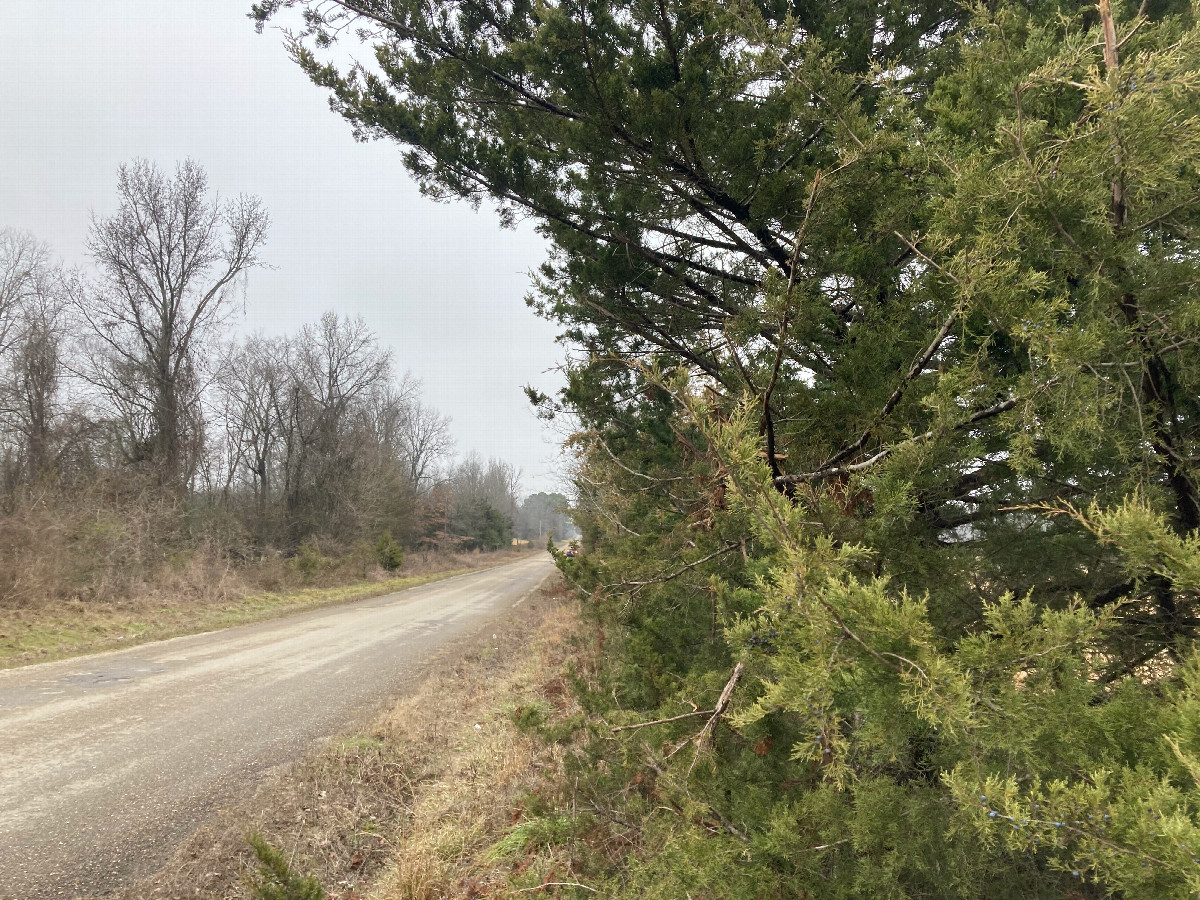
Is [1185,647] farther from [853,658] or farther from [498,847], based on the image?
[498,847]

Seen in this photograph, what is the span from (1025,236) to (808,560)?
1.19 meters

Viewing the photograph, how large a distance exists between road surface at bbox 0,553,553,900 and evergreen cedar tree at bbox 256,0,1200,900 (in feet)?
11.4

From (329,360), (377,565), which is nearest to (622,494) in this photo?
(377,565)

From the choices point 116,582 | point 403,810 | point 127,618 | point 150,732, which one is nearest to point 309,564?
point 116,582

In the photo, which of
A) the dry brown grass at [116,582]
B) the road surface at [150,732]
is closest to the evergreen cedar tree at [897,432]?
the road surface at [150,732]

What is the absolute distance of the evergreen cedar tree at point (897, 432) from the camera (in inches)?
53.1

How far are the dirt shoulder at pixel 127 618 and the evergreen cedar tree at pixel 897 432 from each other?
10.3 meters

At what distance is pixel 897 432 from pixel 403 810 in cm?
486

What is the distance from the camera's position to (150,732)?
5992mm

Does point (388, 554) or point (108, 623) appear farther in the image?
point (388, 554)

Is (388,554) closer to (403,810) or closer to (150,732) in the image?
(150,732)

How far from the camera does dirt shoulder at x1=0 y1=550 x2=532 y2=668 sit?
9.43 m

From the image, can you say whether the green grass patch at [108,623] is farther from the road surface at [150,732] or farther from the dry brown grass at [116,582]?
the road surface at [150,732]

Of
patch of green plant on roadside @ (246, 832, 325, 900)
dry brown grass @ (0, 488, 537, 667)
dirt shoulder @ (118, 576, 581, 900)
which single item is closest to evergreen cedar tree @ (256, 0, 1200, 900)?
patch of green plant on roadside @ (246, 832, 325, 900)
